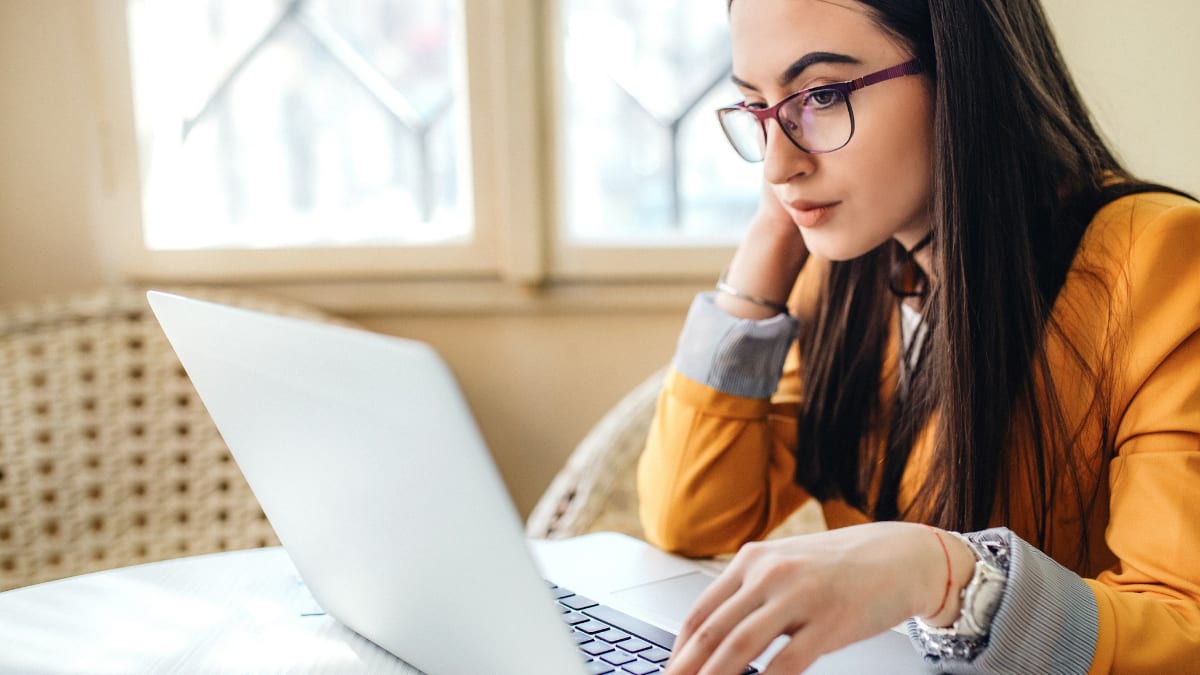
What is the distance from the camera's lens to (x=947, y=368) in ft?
2.68

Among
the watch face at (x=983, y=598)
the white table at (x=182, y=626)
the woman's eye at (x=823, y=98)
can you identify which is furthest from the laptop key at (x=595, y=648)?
the woman's eye at (x=823, y=98)

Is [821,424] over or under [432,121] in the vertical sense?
under

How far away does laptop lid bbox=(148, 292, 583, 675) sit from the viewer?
43cm

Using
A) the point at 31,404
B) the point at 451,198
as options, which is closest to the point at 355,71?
the point at 451,198

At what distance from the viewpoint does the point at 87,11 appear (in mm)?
1564

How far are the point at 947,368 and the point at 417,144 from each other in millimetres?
1119

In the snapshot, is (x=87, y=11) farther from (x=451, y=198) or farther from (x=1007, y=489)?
(x=1007, y=489)

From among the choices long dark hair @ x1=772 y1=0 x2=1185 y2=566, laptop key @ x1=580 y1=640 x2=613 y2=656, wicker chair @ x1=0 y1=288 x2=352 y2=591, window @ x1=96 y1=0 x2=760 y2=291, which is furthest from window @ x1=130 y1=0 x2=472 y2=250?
laptop key @ x1=580 y1=640 x2=613 y2=656

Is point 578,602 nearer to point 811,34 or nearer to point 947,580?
point 947,580

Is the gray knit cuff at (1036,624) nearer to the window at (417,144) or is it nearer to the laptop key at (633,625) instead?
the laptop key at (633,625)

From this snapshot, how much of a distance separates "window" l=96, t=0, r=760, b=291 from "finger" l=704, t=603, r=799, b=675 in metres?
1.14

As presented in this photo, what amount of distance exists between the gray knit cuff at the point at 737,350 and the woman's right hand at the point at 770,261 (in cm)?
3

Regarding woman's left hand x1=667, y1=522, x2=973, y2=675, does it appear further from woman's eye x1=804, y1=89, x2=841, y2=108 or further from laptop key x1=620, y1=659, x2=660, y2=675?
woman's eye x1=804, y1=89, x2=841, y2=108

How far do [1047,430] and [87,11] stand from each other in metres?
1.47
